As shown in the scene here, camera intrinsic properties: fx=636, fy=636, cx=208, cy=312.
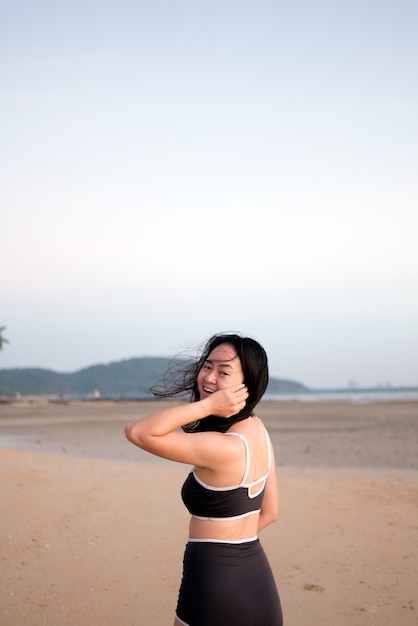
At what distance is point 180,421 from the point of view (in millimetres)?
2678

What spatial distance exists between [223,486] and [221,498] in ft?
0.20

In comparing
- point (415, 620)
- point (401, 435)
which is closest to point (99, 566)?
point (415, 620)

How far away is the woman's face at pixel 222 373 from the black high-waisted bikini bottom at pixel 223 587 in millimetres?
691

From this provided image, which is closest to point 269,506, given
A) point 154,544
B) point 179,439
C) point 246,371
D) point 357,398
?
point 246,371

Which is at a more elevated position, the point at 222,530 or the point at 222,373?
the point at 222,373

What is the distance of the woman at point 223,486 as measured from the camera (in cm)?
267

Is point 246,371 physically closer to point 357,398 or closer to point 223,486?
point 223,486

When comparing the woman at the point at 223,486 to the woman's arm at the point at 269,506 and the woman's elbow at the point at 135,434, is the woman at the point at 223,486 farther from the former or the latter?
the woman's arm at the point at 269,506

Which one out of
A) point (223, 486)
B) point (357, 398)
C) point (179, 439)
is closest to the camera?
point (179, 439)

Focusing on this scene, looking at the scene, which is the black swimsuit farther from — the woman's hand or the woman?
the woman's hand

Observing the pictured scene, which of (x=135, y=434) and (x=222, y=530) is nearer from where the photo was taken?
(x=135, y=434)

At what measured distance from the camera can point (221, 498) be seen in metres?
2.77

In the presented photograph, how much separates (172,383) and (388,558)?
549cm

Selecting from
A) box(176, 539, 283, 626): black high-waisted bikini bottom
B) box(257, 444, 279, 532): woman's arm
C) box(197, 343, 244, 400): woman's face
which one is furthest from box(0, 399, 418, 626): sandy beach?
box(197, 343, 244, 400): woman's face
